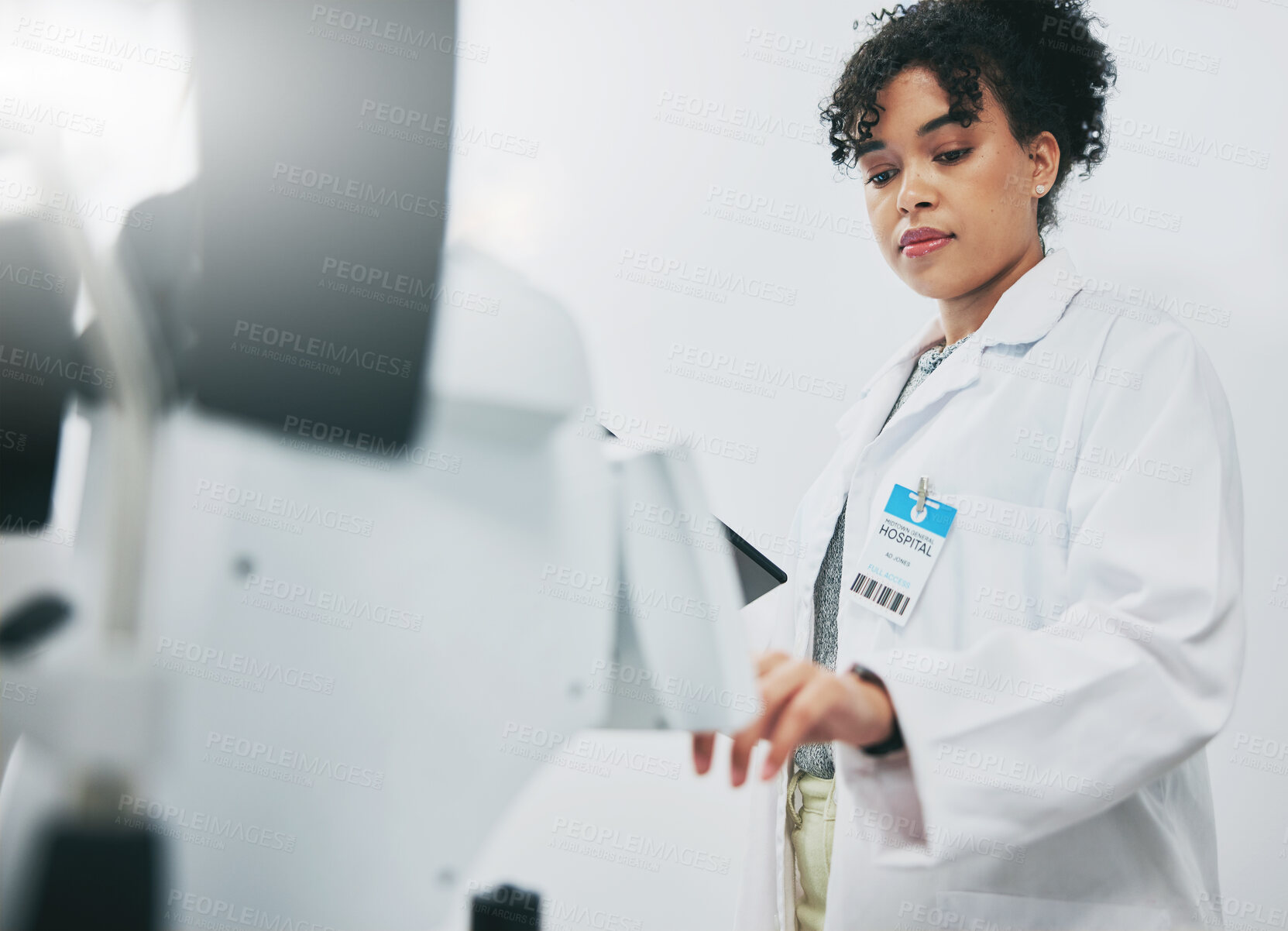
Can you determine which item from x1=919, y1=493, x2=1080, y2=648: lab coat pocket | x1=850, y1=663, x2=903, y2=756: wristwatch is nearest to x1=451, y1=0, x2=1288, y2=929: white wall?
x1=919, y1=493, x2=1080, y2=648: lab coat pocket

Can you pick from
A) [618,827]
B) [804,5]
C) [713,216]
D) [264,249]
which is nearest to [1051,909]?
[618,827]

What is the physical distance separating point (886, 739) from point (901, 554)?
24cm

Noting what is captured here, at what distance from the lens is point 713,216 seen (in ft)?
3.95

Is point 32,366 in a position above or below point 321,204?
below

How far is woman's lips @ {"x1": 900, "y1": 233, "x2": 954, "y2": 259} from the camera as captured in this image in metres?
0.90

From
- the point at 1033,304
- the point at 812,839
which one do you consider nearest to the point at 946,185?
the point at 1033,304

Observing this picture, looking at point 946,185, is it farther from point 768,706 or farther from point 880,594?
point 768,706

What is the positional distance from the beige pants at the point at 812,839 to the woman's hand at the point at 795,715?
0.27m

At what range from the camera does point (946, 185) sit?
885 millimetres

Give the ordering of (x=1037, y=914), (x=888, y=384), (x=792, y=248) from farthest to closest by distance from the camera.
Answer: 1. (x=792, y=248)
2. (x=888, y=384)
3. (x=1037, y=914)

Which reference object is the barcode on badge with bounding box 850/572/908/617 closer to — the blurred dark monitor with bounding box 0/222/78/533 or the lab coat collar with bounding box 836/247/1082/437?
the lab coat collar with bounding box 836/247/1082/437

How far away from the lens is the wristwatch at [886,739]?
617 millimetres

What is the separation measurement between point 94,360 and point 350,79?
23 cm

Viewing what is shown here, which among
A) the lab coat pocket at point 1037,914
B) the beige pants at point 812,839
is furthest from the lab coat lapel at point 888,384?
the lab coat pocket at point 1037,914
